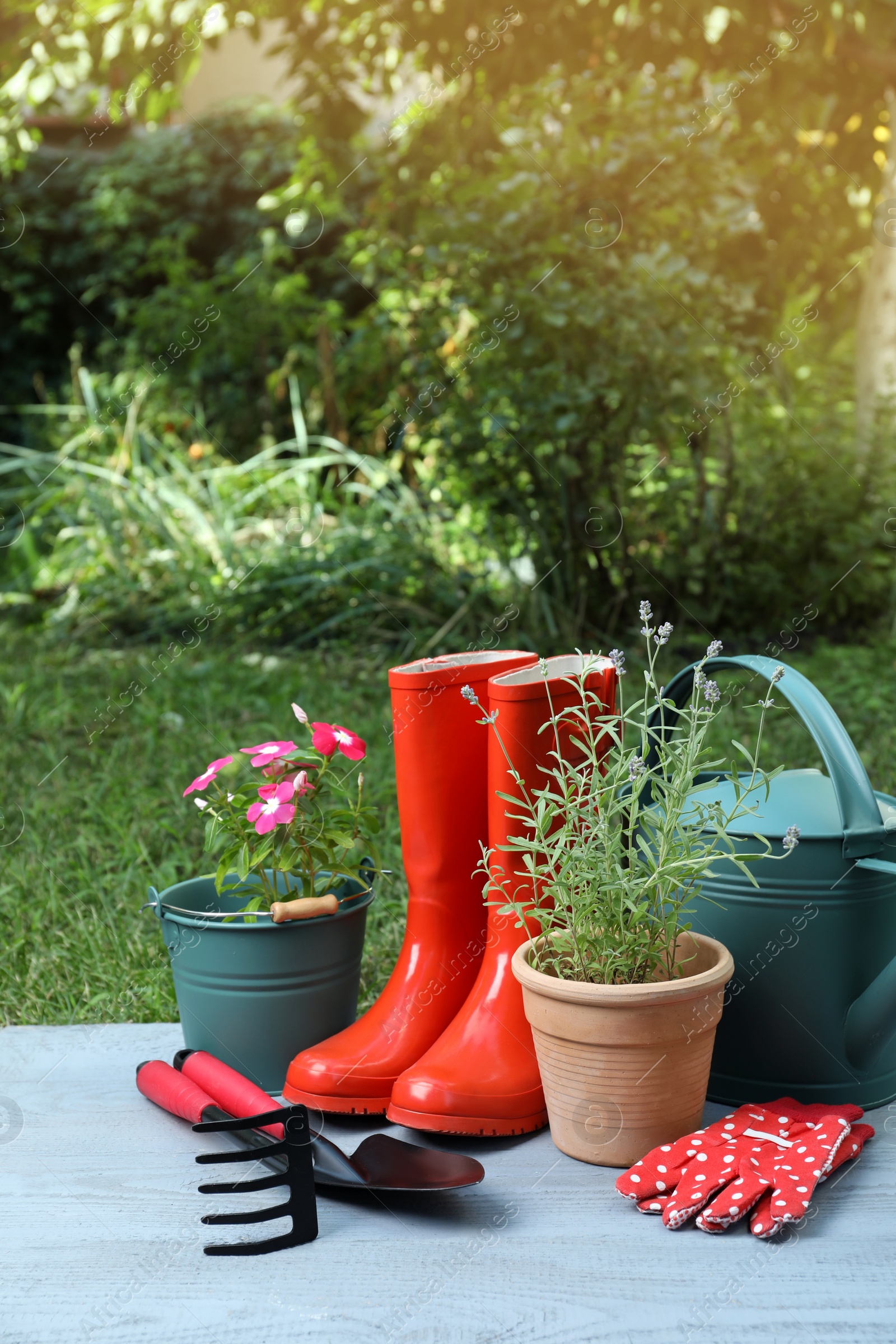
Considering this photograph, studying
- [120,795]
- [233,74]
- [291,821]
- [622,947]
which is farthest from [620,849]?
[233,74]

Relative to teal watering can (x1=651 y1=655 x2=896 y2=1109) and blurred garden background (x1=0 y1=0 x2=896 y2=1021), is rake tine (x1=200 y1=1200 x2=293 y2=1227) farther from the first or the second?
blurred garden background (x1=0 y1=0 x2=896 y2=1021)

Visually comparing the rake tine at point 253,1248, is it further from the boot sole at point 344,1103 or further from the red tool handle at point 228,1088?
the boot sole at point 344,1103

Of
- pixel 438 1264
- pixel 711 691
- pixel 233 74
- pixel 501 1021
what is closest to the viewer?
pixel 438 1264

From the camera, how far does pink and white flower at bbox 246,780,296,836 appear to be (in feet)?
4.29

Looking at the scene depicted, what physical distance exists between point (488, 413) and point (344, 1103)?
267cm

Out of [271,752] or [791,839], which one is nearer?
[791,839]

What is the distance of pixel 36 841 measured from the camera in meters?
2.30

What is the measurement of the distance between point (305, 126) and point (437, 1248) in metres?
4.61

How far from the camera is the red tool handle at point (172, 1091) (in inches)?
47.9

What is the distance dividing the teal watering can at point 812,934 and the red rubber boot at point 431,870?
28 centimetres

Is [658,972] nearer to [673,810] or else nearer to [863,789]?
[673,810]

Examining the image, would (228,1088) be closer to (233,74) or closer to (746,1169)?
(746,1169)

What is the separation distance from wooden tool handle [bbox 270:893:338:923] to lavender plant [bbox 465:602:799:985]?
0.21 m

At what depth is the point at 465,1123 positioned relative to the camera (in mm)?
1174
